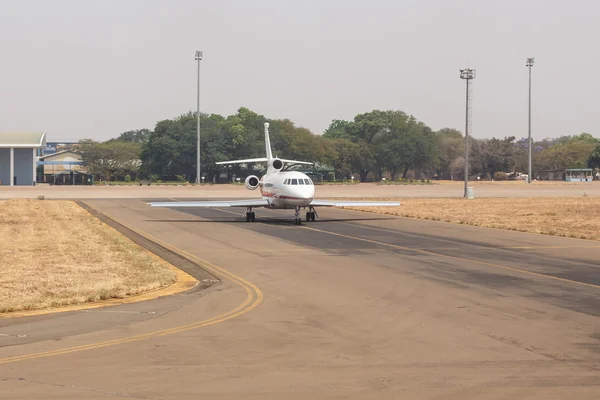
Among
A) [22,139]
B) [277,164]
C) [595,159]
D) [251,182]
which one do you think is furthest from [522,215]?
[595,159]

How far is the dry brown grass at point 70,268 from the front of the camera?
1911 cm

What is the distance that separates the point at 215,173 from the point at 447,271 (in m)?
137

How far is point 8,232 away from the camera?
38.9m

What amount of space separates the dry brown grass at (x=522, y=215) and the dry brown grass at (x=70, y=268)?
2099 centimetres

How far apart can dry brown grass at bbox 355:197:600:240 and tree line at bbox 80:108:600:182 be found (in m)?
89.0

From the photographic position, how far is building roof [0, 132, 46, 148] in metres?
130

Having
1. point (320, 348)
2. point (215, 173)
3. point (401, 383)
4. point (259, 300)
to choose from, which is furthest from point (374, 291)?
point (215, 173)

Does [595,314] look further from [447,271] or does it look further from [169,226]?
[169,226]

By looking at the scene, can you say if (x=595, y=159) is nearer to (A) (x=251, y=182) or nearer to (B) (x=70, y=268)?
(A) (x=251, y=182)

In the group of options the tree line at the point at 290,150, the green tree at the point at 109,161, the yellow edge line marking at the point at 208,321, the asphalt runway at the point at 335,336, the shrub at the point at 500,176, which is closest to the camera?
the asphalt runway at the point at 335,336

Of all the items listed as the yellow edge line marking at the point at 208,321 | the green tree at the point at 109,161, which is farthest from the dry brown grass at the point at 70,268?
the green tree at the point at 109,161

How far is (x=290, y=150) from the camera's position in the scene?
169 m

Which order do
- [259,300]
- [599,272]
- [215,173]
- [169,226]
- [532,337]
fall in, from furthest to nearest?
[215,173] < [169,226] < [599,272] < [259,300] < [532,337]

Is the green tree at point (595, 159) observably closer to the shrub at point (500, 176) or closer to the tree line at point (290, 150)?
the tree line at point (290, 150)
